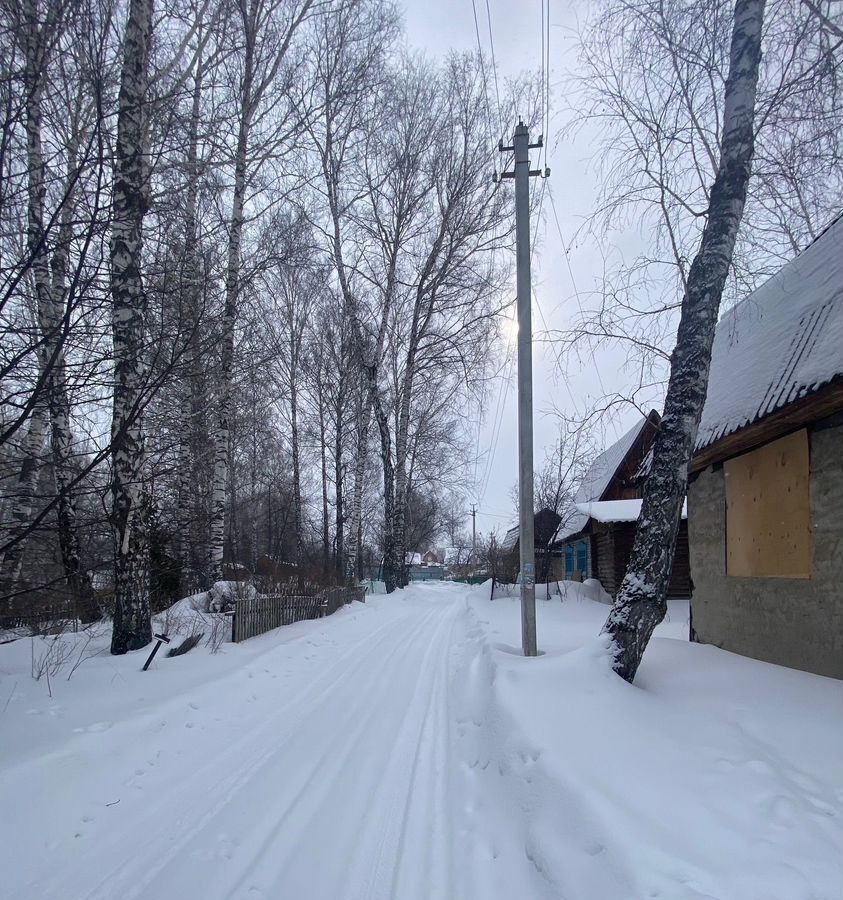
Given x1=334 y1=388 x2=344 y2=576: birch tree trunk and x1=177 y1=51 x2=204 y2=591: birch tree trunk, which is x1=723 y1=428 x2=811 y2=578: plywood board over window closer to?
x1=177 y1=51 x2=204 y2=591: birch tree trunk

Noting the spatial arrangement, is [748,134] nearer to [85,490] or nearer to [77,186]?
[77,186]

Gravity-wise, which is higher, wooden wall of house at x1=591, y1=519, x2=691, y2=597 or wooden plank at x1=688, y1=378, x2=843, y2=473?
wooden plank at x1=688, y1=378, x2=843, y2=473

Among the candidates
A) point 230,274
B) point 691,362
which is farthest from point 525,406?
point 230,274

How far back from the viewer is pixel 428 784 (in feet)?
14.1

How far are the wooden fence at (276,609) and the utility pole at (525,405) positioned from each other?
4597 millimetres

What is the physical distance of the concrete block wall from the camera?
5859 millimetres

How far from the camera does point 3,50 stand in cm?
385

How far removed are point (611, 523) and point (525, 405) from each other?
1066cm

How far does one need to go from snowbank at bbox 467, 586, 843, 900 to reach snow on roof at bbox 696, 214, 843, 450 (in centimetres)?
282

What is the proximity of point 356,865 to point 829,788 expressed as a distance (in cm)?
292

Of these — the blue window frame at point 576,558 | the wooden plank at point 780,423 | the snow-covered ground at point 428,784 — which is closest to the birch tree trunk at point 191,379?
the snow-covered ground at point 428,784

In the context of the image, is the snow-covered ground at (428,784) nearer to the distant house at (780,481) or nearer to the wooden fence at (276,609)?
the distant house at (780,481)

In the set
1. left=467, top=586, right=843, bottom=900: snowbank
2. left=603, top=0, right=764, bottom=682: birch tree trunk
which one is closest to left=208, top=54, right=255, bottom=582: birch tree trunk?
left=467, top=586, right=843, bottom=900: snowbank

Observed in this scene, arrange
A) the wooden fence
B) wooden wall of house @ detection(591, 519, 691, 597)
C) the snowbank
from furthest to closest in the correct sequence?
wooden wall of house @ detection(591, 519, 691, 597) → the wooden fence → the snowbank
